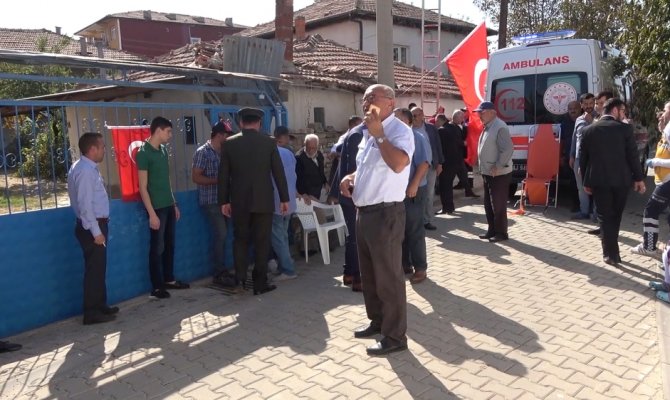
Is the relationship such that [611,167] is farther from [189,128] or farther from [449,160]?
[189,128]

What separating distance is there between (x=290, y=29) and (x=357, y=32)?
11739 mm

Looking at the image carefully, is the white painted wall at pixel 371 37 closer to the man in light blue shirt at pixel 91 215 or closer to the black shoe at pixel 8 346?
the man in light blue shirt at pixel 91 215

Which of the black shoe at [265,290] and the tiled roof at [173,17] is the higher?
the tiled roof at [173,17]

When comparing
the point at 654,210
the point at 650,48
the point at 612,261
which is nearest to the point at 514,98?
the point at 650,48

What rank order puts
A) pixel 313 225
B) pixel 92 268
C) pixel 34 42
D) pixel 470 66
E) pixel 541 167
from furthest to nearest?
pixel 34 42
pixel 470 66
pixel 541 167
pixel 313 225
pixel 92 268

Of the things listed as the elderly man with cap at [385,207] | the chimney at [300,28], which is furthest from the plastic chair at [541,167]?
the chimney at [300,28]

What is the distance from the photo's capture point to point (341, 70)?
12.5 meters

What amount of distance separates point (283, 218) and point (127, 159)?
170 cm

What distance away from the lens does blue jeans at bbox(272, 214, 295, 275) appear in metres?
6.01

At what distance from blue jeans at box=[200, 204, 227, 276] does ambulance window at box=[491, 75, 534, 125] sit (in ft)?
20.4

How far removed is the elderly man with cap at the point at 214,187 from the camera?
19.0 ft

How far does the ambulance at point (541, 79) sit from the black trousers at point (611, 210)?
301 cm

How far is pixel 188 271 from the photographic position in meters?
6.09

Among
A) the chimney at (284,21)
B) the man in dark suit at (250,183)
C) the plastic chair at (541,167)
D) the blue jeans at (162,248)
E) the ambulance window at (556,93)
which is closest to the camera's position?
the man in dark suit at (250,183)
